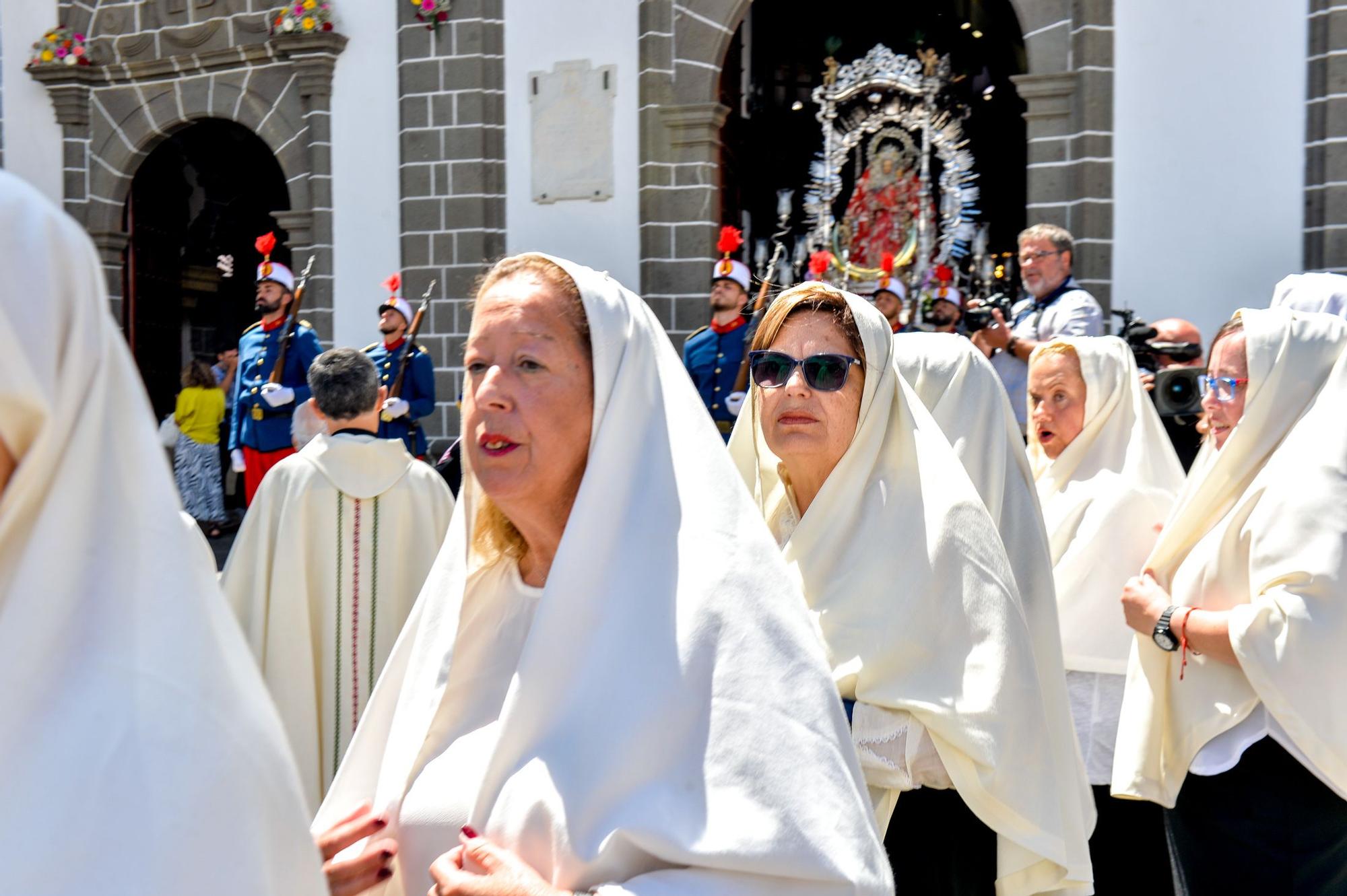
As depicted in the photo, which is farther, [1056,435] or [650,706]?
[1056,435]

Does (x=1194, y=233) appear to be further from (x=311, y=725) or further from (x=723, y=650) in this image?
(x=723, y=650)

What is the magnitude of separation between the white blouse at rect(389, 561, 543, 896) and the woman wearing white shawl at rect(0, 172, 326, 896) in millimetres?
523

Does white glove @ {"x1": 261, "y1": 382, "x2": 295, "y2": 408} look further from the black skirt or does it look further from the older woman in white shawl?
the black skirt

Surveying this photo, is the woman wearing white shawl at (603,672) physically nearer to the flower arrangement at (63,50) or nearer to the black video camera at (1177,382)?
the black video camera at (1177,382)

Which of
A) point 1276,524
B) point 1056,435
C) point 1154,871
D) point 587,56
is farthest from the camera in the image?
point 587,56

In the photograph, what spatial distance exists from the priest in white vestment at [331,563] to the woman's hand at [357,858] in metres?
3.00

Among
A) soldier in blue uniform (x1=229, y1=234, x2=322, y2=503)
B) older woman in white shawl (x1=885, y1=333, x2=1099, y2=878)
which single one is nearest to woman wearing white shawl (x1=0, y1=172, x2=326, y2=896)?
older woman in white shawl (x1=885, y1=333, x2=1099, y2=878)

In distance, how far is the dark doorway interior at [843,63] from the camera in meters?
12.8

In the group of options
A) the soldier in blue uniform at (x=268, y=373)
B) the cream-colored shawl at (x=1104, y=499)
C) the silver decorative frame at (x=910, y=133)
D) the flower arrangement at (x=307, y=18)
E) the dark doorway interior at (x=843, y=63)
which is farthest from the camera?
the dark doorway interior at (x=843, y=63)

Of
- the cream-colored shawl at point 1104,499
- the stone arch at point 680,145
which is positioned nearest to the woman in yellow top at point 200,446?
the stone arch at point 680,145

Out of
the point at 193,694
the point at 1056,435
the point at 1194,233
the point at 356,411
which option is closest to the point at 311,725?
the point at 356,411

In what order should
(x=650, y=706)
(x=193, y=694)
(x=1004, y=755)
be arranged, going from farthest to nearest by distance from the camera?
(x=1004, y=755)
(x=650, y=706)
(x=193, y=694)

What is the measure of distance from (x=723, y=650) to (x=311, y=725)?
342cm

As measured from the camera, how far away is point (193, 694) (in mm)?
1256
